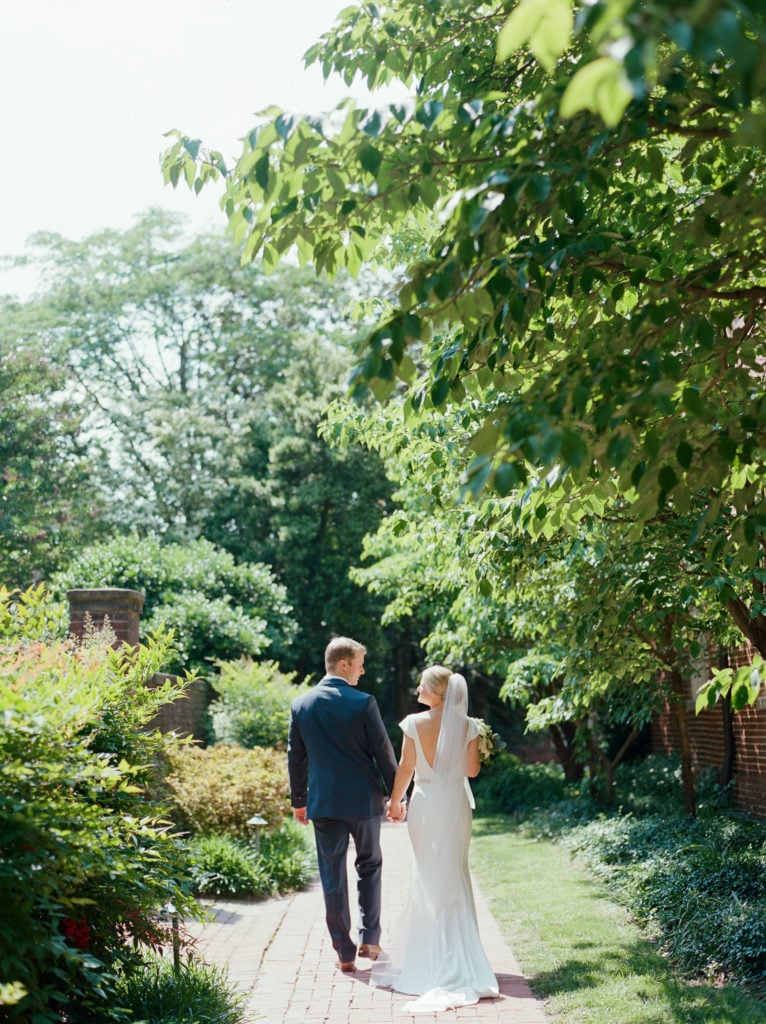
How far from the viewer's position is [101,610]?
10.2m

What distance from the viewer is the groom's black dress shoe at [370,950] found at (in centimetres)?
793

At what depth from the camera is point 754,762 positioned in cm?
1262

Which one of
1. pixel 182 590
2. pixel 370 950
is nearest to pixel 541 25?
pixel 370 950

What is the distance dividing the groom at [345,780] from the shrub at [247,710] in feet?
27.0

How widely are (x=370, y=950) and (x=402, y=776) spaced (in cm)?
124

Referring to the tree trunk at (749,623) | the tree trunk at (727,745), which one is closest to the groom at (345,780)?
the tree trunk at (749,623)

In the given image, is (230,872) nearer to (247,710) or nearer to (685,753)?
(685,753)

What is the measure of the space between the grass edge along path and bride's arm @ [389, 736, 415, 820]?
1.36m

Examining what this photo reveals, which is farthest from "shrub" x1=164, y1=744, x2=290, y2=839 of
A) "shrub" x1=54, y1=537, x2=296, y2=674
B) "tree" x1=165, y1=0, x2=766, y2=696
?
"tree" x1=165, y1=0, x2=766, y2=696

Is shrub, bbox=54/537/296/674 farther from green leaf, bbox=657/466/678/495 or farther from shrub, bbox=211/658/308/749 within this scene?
green leaf, bbox=657/466/678/495

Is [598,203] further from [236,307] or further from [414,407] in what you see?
[236,307]

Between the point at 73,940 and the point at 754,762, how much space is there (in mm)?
9371

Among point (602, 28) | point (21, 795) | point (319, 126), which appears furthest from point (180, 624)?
point (602, 28)

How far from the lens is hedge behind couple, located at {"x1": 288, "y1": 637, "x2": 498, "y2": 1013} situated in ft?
24.9
